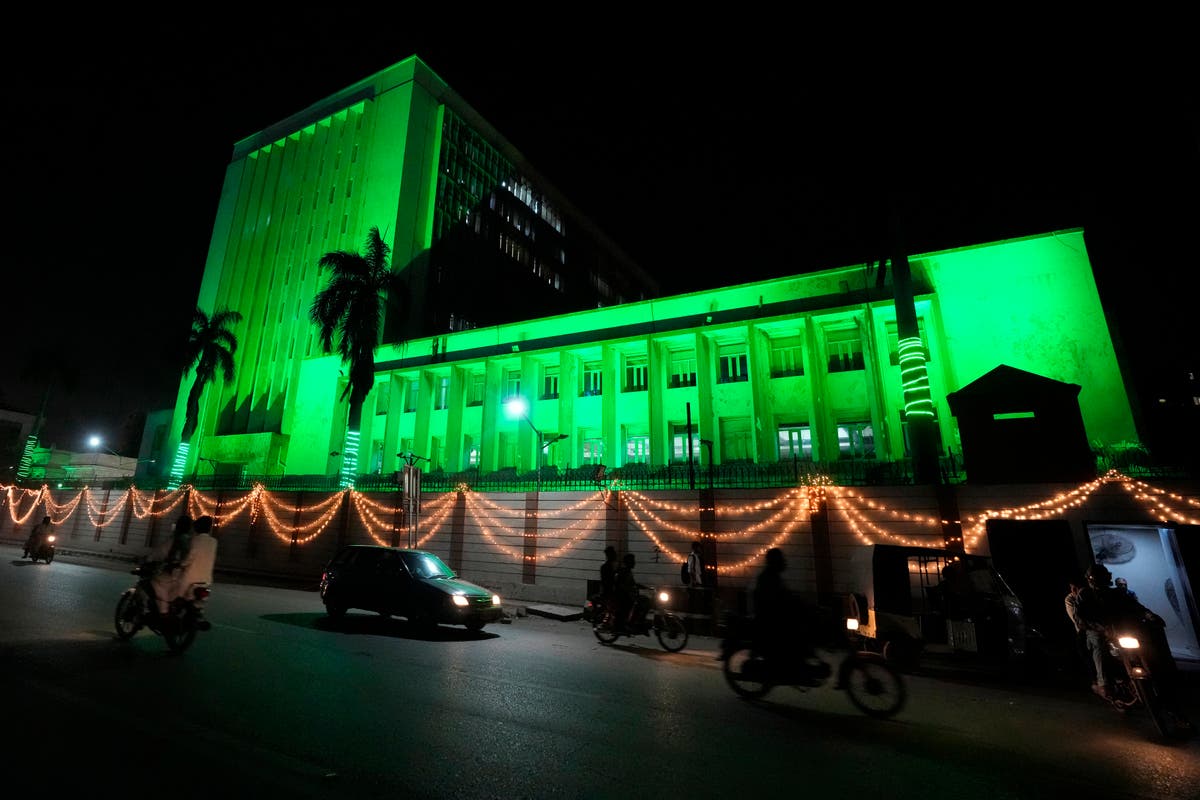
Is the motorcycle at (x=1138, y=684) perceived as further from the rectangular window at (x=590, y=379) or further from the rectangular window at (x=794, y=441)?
the rectangular window at (x=590, y=379)

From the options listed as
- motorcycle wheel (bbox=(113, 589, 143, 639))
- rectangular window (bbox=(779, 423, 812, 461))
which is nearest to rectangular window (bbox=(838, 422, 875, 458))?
rectangular window (bbox=(779, 423, 812, 461))

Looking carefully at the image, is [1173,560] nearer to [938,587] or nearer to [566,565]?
[938,587]

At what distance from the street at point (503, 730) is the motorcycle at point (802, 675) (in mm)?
231

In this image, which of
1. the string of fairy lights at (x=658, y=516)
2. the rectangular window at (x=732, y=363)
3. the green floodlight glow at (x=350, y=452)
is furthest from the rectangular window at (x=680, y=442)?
the green floodlight glow at (x=350, y=452)

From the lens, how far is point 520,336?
28734mm

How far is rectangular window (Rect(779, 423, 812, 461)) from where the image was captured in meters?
23.1

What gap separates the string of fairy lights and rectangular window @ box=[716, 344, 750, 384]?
36.8ft

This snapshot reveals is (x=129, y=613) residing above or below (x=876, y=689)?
above

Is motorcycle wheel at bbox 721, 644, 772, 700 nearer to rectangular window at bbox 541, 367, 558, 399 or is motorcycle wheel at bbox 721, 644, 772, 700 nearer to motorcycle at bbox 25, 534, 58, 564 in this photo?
rectangular window at bbox 541, 367, 558, 399

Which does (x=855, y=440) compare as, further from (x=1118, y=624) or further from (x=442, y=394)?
(x=442, y=394)

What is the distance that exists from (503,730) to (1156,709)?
748cm

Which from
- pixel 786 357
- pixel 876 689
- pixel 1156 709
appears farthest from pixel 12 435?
pixel 1156 709

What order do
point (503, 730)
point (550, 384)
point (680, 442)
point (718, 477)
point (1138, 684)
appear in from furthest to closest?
point (550, 384)
point (680, 442)
point (718, 477)
point (1138, 684)
point (503, 730)

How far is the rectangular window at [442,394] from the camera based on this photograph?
1200 inches
